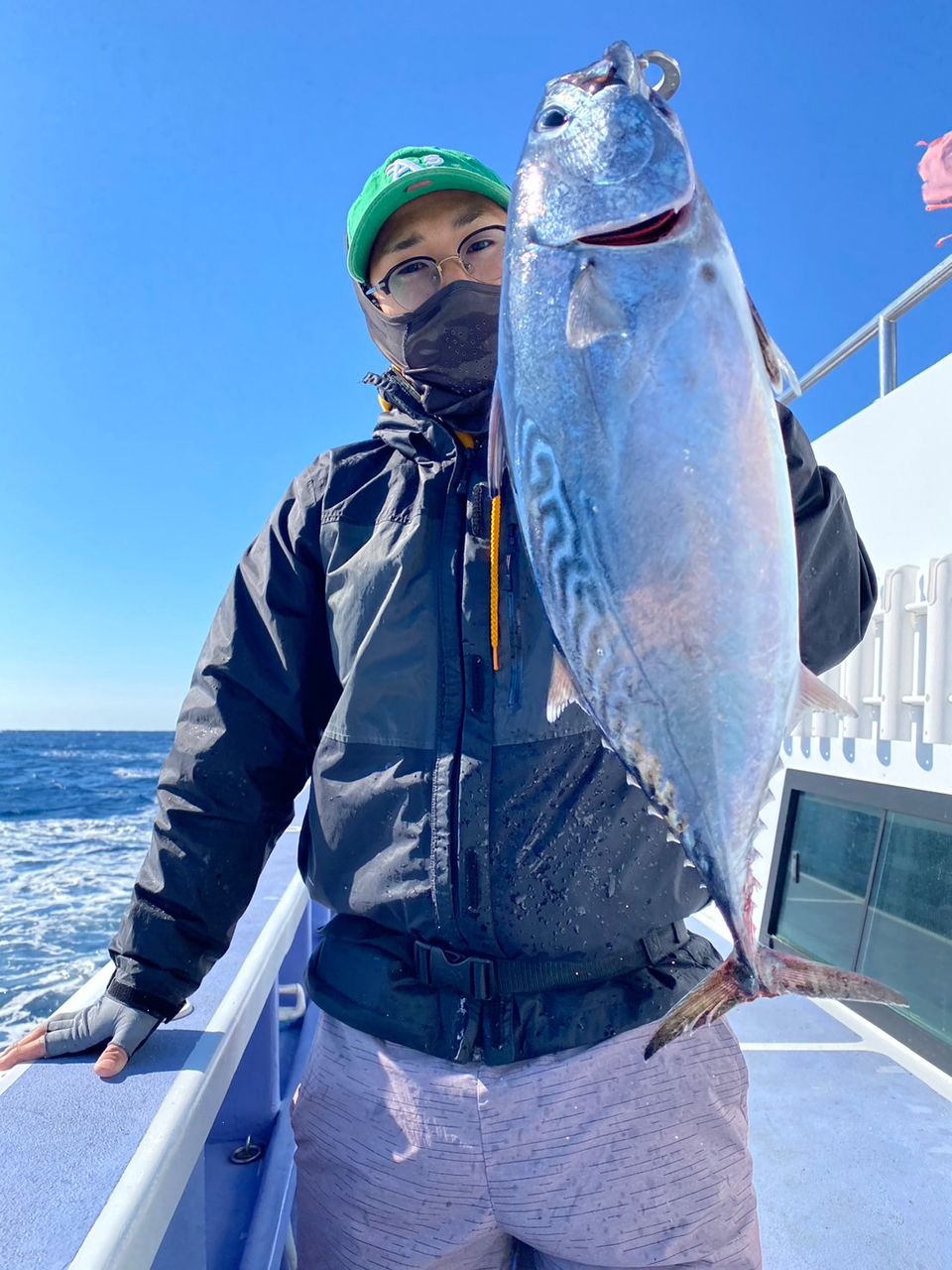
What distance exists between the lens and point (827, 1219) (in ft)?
7.89

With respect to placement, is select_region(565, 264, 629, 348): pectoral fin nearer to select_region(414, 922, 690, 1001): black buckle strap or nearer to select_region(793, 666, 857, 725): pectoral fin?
select_region(793, 666, 857, 725): pectoral fin

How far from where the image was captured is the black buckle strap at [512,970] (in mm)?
1348

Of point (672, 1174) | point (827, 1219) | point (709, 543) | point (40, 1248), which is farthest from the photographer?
point (827, 1219)

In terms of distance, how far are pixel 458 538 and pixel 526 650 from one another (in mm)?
239

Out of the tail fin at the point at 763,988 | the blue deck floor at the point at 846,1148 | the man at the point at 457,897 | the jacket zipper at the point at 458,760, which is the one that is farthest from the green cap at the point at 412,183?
the blue deck floor at the point at 846,1148

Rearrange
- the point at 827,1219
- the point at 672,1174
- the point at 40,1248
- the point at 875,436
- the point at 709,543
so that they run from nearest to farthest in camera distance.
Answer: the point at 709,543, the point at 40,1248, the point at 672,1174, the point at 827,1219, the point at 875,436

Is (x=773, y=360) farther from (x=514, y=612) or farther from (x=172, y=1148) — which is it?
(x=172, y=1148)

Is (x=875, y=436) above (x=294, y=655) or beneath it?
above

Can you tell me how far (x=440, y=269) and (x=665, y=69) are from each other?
22.6 inches

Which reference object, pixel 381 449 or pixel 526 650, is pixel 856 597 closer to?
pixel 526 650

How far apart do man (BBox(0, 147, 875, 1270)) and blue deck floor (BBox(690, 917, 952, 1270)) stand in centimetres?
127

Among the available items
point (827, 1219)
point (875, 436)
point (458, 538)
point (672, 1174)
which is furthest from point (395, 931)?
point (875, 436)

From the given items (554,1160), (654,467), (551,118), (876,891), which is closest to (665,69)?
(551,118)

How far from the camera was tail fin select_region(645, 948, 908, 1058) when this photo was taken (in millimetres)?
1202
